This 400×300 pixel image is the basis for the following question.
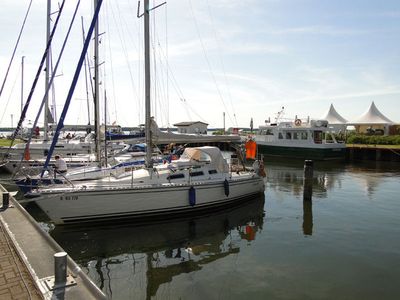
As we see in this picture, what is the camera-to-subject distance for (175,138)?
55.6 feet

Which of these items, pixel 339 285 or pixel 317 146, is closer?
pixel 339 285

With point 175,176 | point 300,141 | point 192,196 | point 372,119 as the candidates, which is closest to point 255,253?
point 192,196

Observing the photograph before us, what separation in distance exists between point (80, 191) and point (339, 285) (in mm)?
9583

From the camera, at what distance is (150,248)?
11664 mm

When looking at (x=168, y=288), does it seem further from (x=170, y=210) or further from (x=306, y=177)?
(x=306, y=177)

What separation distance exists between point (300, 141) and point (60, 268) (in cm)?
3651

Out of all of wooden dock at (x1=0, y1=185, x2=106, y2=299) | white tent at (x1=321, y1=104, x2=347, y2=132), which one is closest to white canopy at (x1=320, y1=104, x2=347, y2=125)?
white tent at (x1=321, y1=104, x2=347, y2=132)

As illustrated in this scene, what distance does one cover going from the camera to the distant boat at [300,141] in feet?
122

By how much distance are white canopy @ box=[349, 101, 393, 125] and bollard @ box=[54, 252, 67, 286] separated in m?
52.2

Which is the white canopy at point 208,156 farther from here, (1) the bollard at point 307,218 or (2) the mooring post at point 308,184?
(2) the mooring post at point 308,184

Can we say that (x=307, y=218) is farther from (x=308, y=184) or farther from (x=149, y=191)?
(x=149, y=191)

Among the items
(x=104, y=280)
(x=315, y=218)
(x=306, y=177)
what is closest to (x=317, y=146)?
(x=306, y=177)

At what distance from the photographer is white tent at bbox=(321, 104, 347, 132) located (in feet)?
172

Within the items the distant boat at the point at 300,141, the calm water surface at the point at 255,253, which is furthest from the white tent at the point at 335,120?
the calm water surface at the point at 255,253
